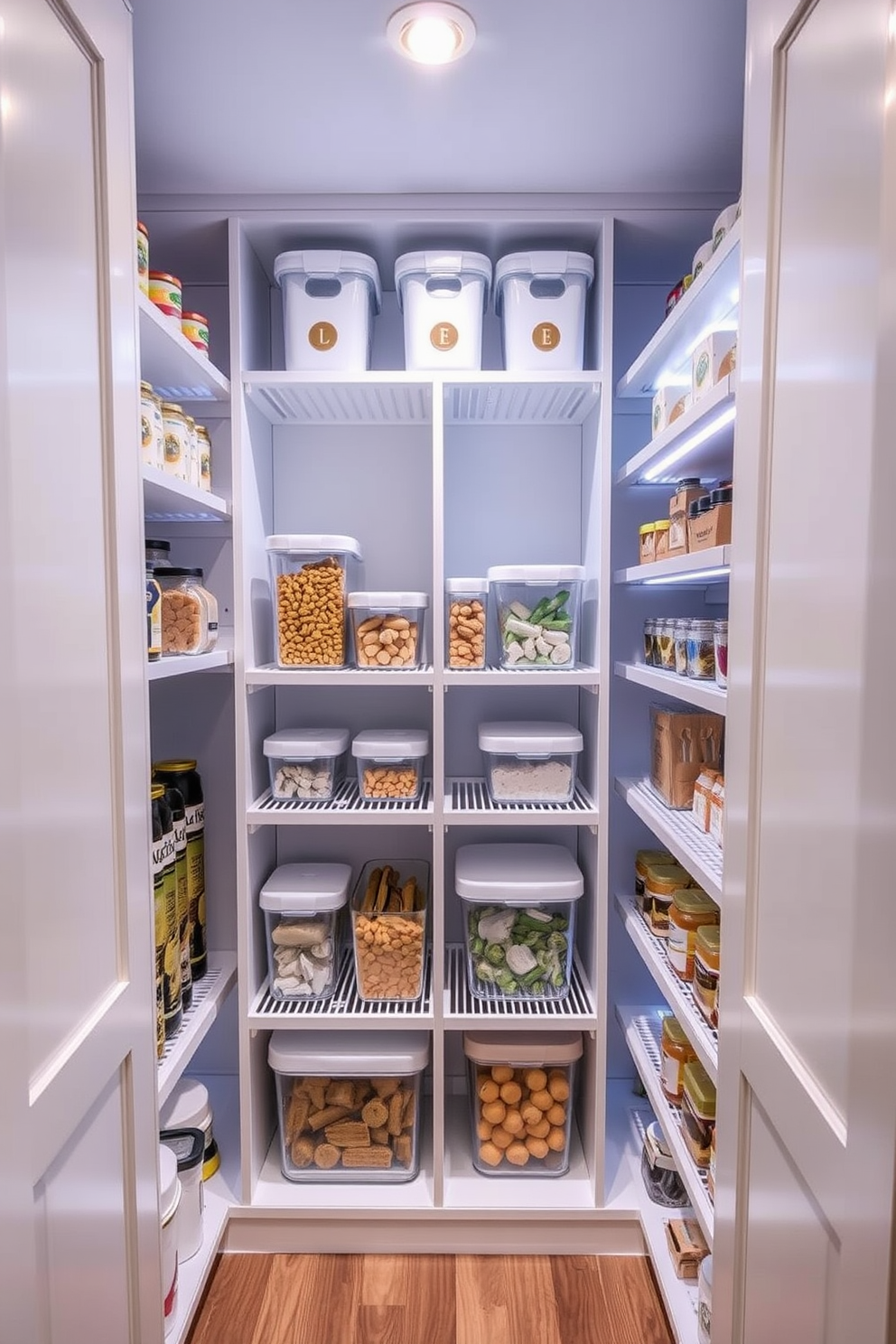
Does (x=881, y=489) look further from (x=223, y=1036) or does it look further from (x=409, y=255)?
(x=223, y=1036)

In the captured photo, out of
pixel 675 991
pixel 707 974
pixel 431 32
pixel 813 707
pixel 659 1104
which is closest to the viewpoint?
pixel 813 707

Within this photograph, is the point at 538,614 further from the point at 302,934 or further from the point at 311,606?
the point at 302,934

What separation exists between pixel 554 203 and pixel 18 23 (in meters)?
1.18

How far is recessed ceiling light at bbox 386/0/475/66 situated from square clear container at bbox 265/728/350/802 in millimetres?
1284

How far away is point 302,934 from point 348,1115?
17.6 inches

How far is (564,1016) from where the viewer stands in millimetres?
1798

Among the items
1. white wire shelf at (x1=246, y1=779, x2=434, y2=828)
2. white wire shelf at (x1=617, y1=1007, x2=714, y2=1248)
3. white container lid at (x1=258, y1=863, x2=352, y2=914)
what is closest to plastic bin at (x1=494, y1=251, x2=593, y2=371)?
white wire shelf at (x1=246, y1=779, x2=434, y2=828)

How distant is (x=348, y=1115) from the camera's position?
189 cm

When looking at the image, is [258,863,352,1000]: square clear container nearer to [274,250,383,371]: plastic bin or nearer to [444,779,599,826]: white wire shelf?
[444,779,599,826]: white wire shelf

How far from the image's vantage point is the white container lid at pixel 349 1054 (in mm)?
1828

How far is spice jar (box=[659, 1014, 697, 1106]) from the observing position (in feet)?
5.07

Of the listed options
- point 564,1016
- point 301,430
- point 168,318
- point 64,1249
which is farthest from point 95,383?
point 564,1016

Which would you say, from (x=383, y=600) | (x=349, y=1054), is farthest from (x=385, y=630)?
(x=349, y=1054)

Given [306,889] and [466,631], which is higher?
[466,631]
